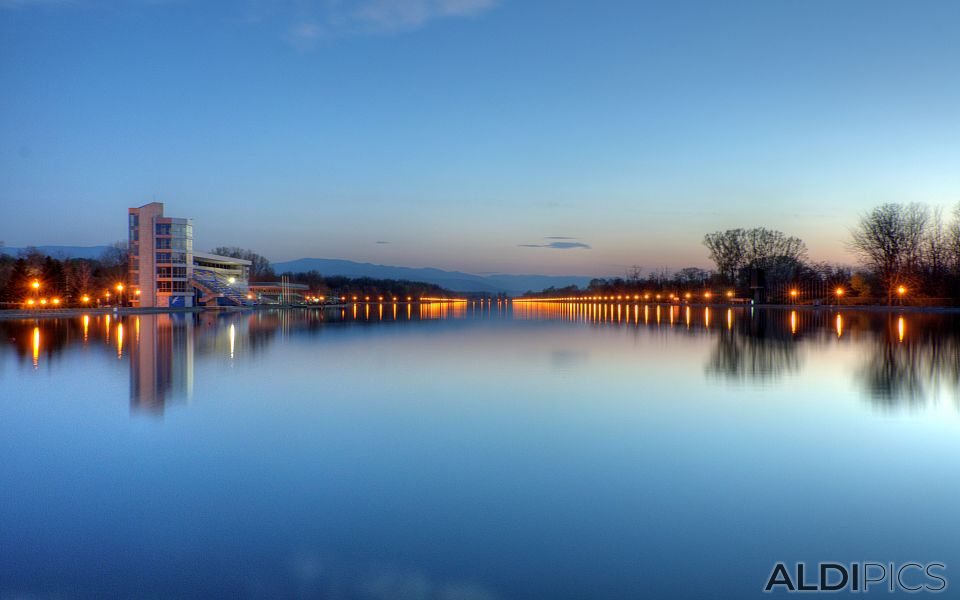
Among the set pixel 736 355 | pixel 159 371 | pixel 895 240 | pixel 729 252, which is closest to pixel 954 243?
pixel 895 240

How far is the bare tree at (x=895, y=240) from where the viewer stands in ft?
200

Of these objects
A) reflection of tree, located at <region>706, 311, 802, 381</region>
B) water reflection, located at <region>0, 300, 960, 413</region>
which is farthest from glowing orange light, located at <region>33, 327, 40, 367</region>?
reflection of tree, located at <region>706, 311, 802, 381</region>

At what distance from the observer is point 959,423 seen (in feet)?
29.9

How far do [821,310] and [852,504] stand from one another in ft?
204

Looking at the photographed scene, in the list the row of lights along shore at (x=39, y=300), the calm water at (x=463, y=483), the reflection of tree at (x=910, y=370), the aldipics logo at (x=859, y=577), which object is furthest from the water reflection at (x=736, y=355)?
the row of lights along shore at (x=39, y=300)

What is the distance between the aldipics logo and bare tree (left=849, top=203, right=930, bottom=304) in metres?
66.9

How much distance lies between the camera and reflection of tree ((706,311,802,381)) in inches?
585

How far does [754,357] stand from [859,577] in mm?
14647

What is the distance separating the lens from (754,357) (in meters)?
18.1

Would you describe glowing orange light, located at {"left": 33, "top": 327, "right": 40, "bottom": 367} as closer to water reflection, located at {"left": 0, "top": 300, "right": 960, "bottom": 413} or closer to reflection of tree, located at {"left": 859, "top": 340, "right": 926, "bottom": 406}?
water reflection, located at {"left": 0, "top": 300, "right": 960, "bottom": 413}

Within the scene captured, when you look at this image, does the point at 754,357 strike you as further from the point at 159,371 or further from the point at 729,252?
the point at 729,252

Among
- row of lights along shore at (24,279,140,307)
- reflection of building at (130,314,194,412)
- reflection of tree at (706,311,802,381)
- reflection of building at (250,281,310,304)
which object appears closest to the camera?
reflection of building at (130,314,194,412)

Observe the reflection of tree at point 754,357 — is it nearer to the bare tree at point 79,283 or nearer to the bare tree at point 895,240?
the bare tree at point 895,240

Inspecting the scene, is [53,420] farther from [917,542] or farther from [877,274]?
[877,274]
